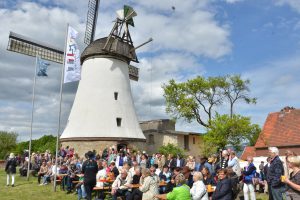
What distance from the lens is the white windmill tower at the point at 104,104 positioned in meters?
27.6

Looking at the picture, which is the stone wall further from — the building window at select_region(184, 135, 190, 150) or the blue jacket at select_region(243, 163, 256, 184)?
the blue jacket at select_region(243, 163, 256, 184)

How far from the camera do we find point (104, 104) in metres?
28.4

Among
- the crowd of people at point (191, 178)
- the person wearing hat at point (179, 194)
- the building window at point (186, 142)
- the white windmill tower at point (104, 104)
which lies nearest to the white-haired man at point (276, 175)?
the crowd of people at point (191, 178)

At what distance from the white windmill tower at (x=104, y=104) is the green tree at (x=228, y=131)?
9.34 meters

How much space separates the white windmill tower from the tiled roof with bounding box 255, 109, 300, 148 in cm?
1425

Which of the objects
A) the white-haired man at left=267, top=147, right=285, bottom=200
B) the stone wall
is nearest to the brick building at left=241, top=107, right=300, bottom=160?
the stone wall

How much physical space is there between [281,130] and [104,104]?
63.3ft

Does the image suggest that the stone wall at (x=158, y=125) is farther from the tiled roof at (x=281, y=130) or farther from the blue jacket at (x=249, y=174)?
the blue jacket at (x=249, y=174)

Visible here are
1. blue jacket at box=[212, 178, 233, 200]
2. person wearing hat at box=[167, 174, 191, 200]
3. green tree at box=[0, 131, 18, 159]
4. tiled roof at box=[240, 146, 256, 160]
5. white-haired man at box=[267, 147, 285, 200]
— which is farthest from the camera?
green tree at box=[0, 131, 18, 159]

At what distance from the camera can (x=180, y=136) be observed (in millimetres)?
42656

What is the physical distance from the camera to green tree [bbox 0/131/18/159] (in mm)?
57812

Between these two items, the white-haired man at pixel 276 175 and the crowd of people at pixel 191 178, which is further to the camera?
the white-haired man at pixel 276 175

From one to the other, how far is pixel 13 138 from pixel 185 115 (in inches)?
1360

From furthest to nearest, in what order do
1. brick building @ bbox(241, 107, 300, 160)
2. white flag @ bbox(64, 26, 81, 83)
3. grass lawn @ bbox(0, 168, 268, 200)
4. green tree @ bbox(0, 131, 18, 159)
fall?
1. green tree @ bbox(0, 131, 18, 159)
2. brick building @ bbox(241, 107, 300, 160)
3. white flag @ bbox(64, 26, 81, 83)
4. grass lawn @ bbox(0, 168, 268, 200)
